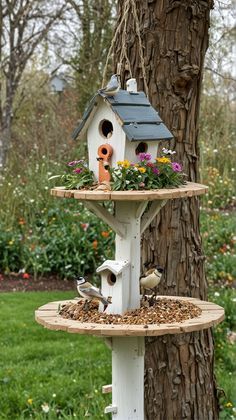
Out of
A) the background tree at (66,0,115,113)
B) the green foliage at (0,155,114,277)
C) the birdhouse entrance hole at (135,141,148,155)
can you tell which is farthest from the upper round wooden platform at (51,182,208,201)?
the background tree at (66,0,115,113)

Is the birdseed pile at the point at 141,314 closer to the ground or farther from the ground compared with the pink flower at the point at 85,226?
farther from the ground

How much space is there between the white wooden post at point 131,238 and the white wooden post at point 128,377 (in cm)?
16

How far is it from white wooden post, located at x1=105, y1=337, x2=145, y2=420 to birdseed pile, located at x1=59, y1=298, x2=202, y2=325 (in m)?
0.15

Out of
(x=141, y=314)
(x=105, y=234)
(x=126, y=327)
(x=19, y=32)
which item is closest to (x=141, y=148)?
(x=141, y=314)

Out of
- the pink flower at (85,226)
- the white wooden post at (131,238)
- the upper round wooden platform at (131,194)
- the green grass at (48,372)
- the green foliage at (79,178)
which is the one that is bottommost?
the green grass at (48,372)

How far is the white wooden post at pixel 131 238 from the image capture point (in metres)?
3.00

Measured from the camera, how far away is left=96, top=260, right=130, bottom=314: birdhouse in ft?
9.62

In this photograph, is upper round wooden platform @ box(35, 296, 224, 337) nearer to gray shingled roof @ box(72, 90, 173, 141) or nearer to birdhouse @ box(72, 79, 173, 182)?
birdhouse @ box(72, 79, 173, 182)

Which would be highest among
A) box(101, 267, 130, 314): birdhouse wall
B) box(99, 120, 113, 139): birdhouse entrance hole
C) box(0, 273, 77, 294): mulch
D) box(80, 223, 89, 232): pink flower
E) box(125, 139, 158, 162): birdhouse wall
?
box(99, 120, 113, 139): birdhouse entrance hole

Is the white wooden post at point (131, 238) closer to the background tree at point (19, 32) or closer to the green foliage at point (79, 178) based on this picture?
the green foliage at point (79, 178)

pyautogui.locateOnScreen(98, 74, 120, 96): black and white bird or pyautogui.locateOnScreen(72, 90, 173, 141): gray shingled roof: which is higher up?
pyautogui.locateOnScreen(98, 74, 120, 96): black and white bird

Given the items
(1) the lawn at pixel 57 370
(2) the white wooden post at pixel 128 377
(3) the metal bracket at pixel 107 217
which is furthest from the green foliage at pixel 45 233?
(3) the metal bracket at pixel 107 217

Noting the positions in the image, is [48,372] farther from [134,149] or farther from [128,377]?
[134,149]

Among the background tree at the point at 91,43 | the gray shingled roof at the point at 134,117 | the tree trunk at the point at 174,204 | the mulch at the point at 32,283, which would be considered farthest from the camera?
the background tree at the point at 91,43
